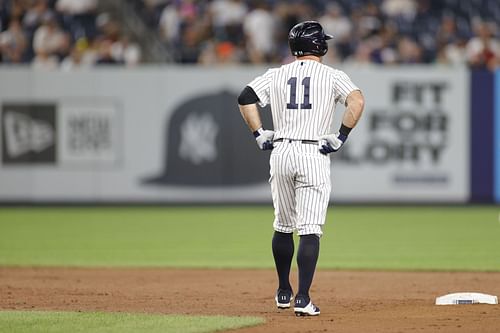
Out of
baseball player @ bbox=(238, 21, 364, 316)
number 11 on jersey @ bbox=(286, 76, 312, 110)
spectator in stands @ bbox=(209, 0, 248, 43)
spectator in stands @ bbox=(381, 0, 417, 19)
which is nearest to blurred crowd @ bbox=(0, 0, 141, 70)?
spectator in stands @ bbox=(209, 0, 248, 43)

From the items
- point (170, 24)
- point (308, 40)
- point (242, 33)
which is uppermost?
point (170, 24)

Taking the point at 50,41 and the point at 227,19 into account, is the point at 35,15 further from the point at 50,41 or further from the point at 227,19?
the point at 227,19

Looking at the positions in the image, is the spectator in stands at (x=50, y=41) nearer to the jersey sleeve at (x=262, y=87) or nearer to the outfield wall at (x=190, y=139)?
the outfield wall at (x=190, y=139)

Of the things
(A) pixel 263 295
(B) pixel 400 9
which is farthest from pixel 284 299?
(B) pixel 400 9

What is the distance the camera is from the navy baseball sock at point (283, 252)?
7.66 metres

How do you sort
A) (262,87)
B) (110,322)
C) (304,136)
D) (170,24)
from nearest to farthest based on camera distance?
(110,322)
(304,136)
(262,87)
(170,24)

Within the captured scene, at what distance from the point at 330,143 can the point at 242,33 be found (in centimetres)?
1360

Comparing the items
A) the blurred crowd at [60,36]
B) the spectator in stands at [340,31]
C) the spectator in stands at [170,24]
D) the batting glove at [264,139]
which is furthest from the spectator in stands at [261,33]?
the batting glove at [264,139]

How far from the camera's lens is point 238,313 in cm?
755

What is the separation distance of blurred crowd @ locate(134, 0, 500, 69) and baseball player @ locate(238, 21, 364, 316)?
474 inches

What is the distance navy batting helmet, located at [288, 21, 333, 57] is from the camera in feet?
24.6

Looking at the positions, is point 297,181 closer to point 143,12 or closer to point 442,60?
point 442,60

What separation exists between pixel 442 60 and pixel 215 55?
168 inches

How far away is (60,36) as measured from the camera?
65.2ft
